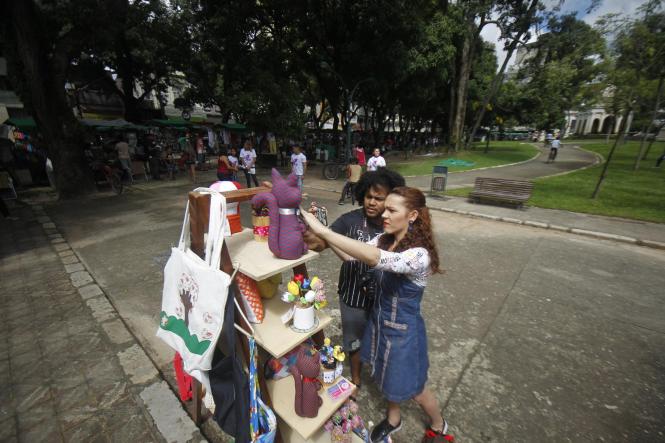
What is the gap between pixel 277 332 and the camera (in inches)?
72.6

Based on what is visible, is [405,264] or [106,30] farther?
[106,30]

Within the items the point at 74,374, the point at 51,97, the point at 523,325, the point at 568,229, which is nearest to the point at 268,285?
the point at 74,374

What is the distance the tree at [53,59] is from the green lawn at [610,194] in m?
14.2

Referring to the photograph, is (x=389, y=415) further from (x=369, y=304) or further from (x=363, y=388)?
(x=369, y=304)

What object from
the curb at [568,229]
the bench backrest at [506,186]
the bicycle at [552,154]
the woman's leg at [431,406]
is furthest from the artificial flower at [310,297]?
the bicycle at [552,154]

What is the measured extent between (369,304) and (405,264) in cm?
93

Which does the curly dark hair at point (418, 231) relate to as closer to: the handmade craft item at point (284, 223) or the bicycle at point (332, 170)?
the handmade craft item at point (284, 223)

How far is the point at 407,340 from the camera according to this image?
1.99 meters

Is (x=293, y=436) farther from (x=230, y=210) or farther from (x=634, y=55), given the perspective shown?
(x=634, y=55)

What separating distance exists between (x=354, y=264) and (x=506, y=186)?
30.9ft

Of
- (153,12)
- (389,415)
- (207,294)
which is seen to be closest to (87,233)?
(207,294)

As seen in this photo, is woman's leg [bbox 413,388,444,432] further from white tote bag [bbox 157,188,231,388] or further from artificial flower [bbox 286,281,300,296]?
white tote bag [bbox 157,188,231,388]

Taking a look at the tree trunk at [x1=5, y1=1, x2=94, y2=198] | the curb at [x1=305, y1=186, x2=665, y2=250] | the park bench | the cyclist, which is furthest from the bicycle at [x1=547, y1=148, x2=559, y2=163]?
the tree trunk at [x1=5, y1=1, x2=94, y2=198]

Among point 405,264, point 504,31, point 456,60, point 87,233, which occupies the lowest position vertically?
point 87,233
